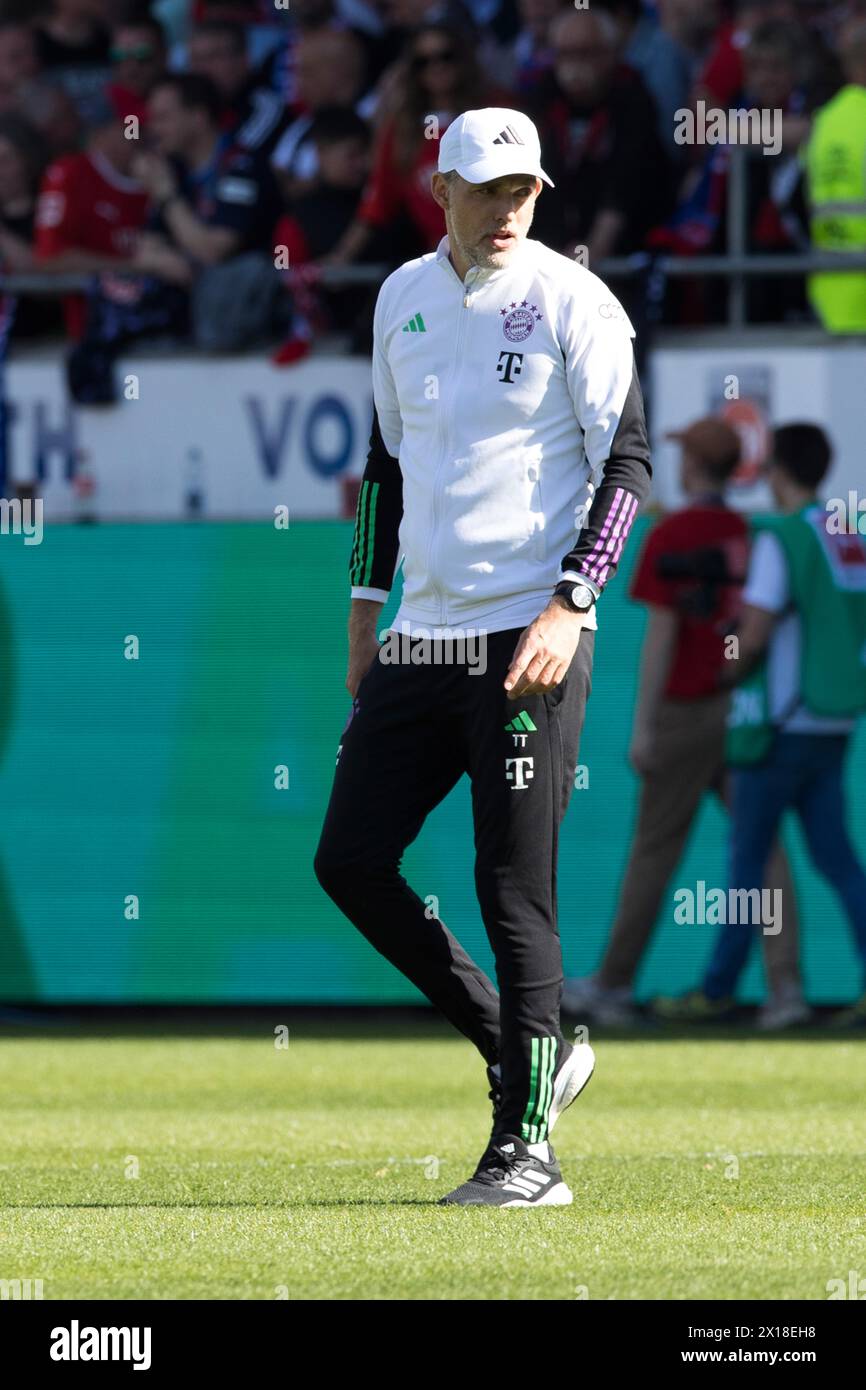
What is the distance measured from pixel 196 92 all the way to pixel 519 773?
928 cm

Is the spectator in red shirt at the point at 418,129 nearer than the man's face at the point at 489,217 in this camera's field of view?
No

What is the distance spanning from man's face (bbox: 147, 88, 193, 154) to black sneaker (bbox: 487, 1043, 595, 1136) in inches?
358

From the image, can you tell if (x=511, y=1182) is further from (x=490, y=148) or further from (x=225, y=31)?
(x=225, y=31)

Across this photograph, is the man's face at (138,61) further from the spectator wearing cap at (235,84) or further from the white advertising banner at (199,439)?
the white advertising banner at (199,439)

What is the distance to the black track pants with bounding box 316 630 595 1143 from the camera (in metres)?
5.30

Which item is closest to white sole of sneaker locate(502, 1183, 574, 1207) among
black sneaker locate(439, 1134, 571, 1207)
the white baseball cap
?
black sneaker locate(439, 1134, 571, 1207)

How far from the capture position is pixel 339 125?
13047 mm

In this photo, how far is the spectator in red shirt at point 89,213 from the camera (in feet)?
44.8

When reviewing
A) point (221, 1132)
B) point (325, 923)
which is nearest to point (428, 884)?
point (325, 923)

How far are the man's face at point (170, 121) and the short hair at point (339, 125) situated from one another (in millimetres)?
922

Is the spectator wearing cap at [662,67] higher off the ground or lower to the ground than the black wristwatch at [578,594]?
higher

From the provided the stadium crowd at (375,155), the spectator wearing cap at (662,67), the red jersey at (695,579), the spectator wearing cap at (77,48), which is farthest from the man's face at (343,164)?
the red jersey at (695,579)

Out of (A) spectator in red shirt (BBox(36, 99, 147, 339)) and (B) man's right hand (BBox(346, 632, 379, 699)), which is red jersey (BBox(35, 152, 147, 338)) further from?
(B) man's right hand (BBox(346, 632, 379, 699))

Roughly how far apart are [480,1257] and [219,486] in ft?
28.4
